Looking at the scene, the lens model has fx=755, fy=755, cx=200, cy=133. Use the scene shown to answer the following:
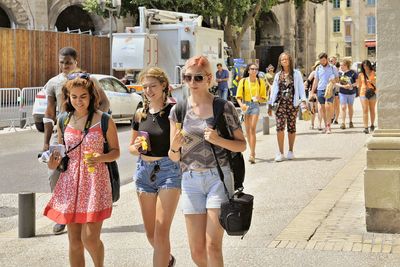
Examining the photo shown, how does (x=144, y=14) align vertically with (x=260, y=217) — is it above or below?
above

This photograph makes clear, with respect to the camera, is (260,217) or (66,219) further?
(260,217)

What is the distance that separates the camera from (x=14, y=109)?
21469mm

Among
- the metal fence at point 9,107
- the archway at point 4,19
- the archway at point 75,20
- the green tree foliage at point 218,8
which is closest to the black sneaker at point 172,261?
the metal fence at point 9,107

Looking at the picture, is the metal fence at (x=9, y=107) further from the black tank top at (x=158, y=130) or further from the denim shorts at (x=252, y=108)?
the black tank top at (x=158, y=130)

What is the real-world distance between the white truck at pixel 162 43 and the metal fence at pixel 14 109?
453cm

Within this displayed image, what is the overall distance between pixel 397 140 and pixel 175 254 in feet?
7.52

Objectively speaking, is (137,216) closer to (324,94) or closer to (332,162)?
(332,162)

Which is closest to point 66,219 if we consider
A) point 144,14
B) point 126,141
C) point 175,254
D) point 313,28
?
point 175,254

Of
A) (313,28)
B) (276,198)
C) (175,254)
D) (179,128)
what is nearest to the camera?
(179,128)

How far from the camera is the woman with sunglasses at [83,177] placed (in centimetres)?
529

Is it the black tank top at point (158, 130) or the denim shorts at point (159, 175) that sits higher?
the black tank top at point (158, 130)

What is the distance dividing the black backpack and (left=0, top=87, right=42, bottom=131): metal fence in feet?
53.5

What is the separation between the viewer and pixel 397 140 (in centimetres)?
693

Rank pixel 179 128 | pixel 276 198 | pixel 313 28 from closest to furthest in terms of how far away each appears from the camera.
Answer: pixel 179 128
pixel 276 198
pixel 313 28
